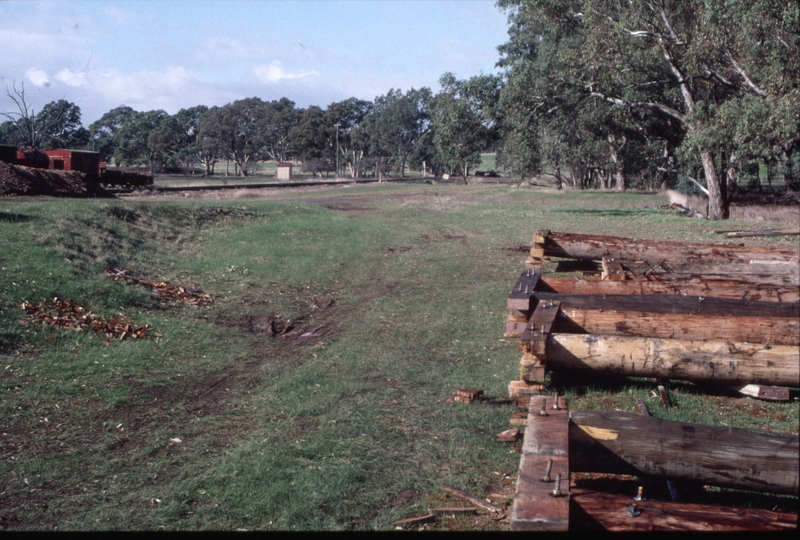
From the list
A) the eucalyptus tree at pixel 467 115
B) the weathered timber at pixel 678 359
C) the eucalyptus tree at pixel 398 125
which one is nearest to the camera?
the weathered timber at pixel 678 359

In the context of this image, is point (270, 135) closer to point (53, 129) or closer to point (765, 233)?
point (53, 129)

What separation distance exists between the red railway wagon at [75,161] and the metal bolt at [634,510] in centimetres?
3679

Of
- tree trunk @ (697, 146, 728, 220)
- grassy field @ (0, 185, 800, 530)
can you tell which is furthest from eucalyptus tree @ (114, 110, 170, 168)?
grassy field @ (0, 185, 800, 530)

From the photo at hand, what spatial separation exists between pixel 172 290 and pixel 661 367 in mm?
8720

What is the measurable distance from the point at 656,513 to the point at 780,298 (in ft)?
16.0

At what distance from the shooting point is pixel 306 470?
204 inches

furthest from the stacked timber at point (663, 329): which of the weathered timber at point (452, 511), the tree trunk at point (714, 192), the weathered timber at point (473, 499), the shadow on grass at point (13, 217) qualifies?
the tree trunk at point (714, 192)

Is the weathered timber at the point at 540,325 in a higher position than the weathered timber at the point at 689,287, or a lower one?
lower

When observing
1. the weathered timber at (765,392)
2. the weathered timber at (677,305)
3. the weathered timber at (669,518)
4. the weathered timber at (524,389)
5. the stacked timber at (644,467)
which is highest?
the weathered timber at (677,305)

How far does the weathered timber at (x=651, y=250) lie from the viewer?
10.7 m

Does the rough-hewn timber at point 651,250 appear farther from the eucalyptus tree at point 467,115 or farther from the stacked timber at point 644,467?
the eucalyptus tree at point 467,115

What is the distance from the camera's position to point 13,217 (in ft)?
44.2

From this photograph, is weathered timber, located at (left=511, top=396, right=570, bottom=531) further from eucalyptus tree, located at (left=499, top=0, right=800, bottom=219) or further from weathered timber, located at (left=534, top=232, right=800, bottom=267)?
eucalyptus tree, located at (left=499, top=0, right=800, bottom=219)

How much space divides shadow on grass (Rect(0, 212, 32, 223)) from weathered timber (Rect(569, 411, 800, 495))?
12558 mm
